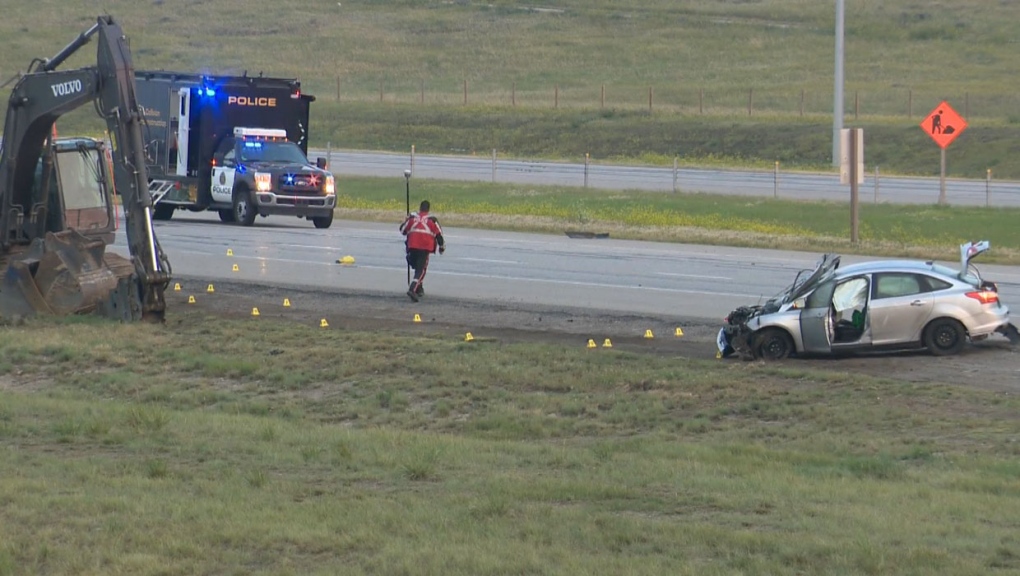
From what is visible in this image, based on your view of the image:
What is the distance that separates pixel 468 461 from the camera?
36.7 ft

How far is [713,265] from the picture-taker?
1072 inches

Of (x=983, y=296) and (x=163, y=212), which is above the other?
(x=163, y=212)

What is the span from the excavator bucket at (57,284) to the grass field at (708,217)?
53.5 feet

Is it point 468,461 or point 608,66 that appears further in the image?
point 608,66

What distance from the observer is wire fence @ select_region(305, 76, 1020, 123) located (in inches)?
2739

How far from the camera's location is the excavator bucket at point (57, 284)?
18.8 metres

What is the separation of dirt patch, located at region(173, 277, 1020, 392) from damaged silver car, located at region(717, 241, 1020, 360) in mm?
211

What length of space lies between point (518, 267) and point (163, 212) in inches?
514

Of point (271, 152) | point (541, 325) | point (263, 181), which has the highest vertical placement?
point (271, 152)

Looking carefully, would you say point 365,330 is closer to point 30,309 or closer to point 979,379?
point 30,309

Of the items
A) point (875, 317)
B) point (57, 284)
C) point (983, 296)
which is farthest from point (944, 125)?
point (57, 284)

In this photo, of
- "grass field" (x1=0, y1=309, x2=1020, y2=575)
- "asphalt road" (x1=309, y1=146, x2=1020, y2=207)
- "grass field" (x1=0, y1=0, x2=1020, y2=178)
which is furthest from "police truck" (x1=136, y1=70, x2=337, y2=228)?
"grass field" (x1=0, y1=0, x2=1020, y2=178)

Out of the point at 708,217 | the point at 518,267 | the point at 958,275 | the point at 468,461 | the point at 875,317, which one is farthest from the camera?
the point at 708,217

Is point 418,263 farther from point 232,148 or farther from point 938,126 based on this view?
point 938,126
